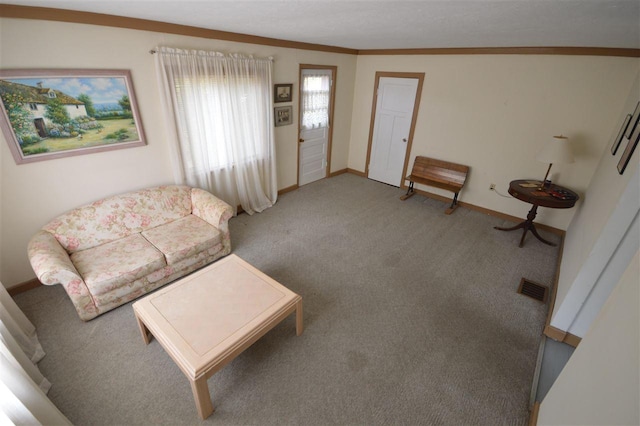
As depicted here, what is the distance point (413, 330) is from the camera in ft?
7.62

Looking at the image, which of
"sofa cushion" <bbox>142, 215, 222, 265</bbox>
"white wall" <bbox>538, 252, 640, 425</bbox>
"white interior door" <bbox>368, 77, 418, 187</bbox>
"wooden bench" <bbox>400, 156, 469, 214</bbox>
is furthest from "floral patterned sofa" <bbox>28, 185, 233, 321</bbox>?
"white interior door" <bbox>368, 77, 418, 187</bbox>

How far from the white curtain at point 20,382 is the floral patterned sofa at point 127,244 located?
30 cm

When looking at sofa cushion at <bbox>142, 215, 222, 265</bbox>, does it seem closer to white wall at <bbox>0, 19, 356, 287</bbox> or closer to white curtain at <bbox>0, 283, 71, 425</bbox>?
white wall at <bbox>0, 19, 356, 287</bbox>

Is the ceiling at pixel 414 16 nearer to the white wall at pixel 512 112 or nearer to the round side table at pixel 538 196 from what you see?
the white wall at pixel 512 112

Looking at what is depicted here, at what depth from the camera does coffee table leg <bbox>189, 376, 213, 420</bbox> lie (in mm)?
1577

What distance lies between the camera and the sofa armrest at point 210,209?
9.70ft

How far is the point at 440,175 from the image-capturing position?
4512 mm

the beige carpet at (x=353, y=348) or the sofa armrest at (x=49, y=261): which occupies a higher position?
the sofa armrest at (x=49, y=261)

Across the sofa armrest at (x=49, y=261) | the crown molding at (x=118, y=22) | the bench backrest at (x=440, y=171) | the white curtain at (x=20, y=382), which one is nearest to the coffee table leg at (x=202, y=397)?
the white curtain at (x=20, y=382)

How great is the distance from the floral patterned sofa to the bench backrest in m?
3.24

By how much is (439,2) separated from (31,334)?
11.6 ft

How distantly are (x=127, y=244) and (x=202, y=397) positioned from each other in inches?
66.0

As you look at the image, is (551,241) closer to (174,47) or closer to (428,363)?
(428,363)

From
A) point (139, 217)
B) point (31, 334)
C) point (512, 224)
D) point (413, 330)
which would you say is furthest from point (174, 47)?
point (512, 224)
